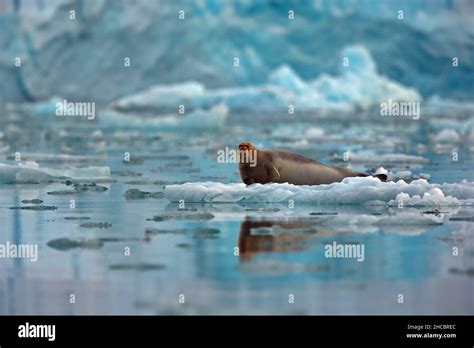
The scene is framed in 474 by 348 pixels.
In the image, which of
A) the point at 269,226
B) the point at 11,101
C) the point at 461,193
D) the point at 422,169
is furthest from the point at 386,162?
the point at 11,101

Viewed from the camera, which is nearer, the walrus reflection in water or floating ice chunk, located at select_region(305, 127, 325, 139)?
the walrus reflection in water

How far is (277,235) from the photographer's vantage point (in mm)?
5980

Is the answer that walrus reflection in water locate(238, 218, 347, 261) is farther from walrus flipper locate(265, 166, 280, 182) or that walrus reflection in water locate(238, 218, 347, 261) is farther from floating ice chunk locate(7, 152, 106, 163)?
floating ice chunk locate(7, 152, 106, 163)

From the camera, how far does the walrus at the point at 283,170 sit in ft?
25.2

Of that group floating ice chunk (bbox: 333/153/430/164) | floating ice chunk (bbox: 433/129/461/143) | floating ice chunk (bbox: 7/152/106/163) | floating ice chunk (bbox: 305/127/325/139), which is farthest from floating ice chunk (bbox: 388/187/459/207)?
floating ice chunk (bbox: 305/127/325/139)

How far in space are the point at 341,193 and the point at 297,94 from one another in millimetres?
12115

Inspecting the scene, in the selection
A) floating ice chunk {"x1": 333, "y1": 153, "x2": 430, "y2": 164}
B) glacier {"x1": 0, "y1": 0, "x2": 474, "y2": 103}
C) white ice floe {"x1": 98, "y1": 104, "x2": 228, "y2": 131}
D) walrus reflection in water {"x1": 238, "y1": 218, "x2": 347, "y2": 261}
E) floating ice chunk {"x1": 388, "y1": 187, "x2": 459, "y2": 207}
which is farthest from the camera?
glacier {"x1": 0, "y1": 0, "x2": 474, "y2": 103}

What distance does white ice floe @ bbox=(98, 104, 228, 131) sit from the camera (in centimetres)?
1656

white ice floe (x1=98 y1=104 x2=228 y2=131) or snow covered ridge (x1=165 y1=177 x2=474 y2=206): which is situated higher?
white ice floe (x1=98 y1=104 x2=228 y2=131)

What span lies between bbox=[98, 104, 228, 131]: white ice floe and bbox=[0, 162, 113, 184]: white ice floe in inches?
284

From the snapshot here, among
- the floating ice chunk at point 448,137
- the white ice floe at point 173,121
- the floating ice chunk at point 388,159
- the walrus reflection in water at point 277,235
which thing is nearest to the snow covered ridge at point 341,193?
the walrus reflection in water at point 277,235

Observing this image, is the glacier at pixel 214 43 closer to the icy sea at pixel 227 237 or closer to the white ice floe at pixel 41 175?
the icy sea at pixel 227 237

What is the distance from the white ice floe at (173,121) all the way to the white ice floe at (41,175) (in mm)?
7221

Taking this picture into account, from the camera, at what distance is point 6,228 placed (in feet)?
21.5
